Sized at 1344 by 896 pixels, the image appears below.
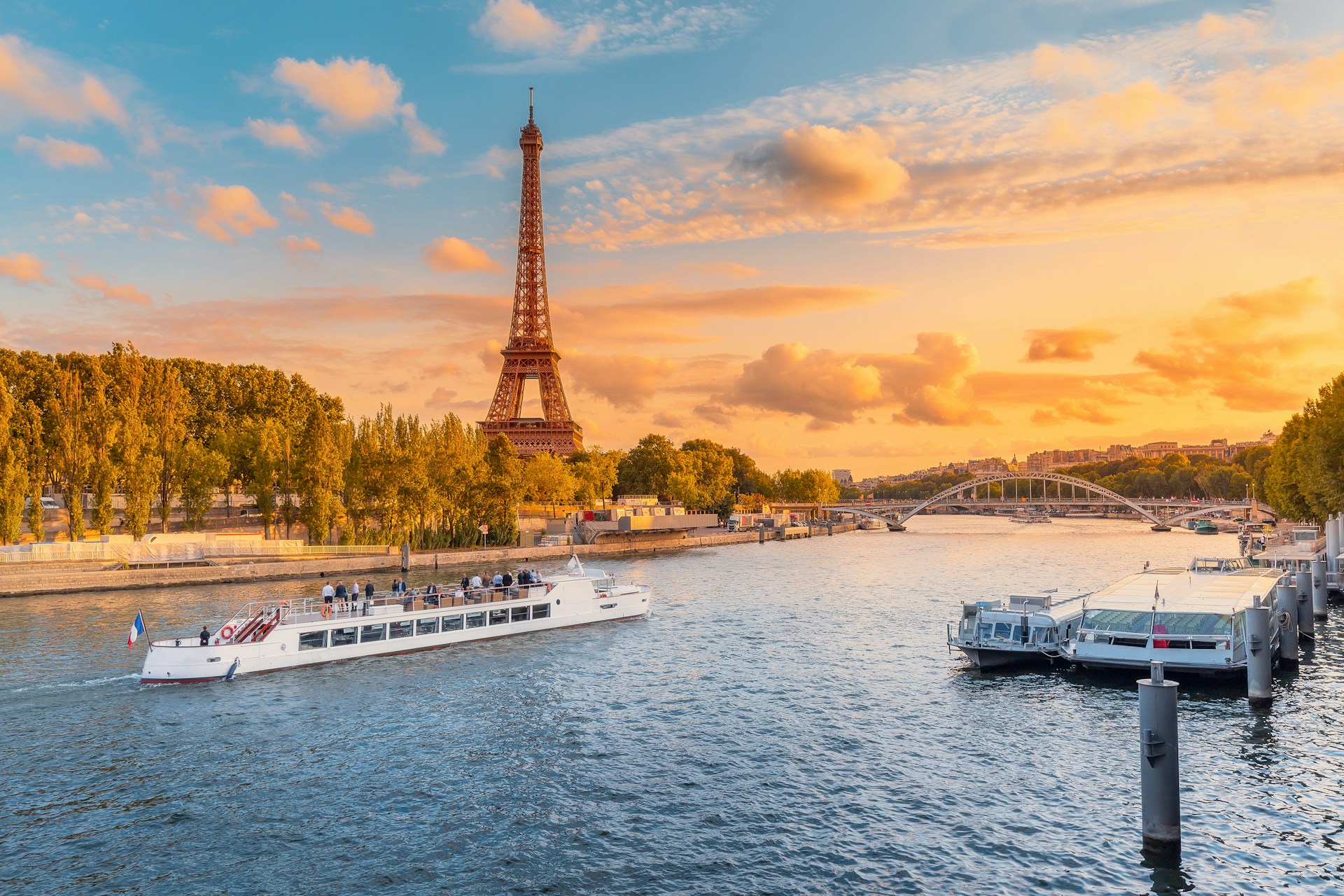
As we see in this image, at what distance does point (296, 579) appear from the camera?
197ft

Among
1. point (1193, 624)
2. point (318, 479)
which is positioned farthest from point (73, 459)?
point (1193, 624)

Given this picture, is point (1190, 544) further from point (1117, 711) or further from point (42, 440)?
point (42, 440)

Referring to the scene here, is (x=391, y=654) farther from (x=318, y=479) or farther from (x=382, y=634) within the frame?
(x=318, y=479)

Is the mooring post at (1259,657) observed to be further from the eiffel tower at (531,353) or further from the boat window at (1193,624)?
the eiffel tower at (531,353)

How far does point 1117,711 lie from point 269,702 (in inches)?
978

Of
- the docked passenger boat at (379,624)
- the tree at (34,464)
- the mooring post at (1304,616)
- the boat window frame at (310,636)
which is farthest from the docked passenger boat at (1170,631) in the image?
the tree at (34,464)

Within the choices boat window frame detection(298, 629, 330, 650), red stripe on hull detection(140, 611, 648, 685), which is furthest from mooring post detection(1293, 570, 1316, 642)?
boat window frame detection(298, 629, 330, 650)

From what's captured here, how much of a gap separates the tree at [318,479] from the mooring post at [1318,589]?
2513 inches

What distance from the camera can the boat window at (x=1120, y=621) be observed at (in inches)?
1163

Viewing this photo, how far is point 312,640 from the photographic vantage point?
110 ft

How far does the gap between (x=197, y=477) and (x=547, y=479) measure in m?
44.0

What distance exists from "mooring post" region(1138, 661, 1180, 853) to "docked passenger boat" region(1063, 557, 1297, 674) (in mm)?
13908

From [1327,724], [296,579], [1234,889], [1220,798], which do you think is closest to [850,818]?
[1234,889]

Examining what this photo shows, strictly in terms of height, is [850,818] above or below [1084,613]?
below
